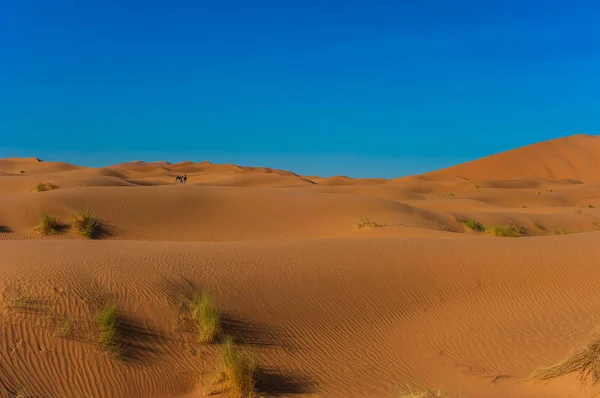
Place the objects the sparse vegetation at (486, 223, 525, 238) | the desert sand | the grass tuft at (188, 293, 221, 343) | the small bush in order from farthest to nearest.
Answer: the sparse vegetation at (486, 223, 525, 238) → the grass tuft at (188, 293, 221, 343) → the desert sand → the small bush

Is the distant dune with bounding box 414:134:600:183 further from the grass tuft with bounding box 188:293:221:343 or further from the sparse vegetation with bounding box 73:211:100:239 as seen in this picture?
the grass tuft with bounding box 188:293:221:343

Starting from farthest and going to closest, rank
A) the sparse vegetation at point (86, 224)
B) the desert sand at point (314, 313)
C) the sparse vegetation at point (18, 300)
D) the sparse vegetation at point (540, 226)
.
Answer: the sparse vegetation at point (540, 226) < the sparse vegetation at point (86, 224) < the sparse vegetation at point (18, 300) < the desert sand at point (314, 313)

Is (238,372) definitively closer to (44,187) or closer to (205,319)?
(205,319)

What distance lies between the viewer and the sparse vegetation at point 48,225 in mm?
17145

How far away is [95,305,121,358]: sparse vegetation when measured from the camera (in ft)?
21.8

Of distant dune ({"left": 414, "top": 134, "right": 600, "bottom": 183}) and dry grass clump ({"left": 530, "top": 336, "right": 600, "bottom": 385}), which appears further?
distant dune ({"left": 414, "top": 134, "right": 600, "bottom": 183})

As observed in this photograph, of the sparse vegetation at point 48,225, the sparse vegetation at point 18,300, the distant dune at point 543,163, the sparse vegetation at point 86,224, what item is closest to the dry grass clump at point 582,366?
the sparse vegetation at point 18,300

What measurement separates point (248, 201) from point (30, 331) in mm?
17547

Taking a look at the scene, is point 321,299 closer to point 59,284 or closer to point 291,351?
point 291,351

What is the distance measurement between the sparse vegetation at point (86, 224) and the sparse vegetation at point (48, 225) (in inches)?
23.5

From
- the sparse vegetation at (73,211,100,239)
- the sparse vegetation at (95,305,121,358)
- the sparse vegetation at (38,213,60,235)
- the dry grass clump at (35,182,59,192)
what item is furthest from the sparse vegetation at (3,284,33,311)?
the dry grass clump at (35,182,59,192)

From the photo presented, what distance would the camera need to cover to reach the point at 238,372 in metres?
6.32

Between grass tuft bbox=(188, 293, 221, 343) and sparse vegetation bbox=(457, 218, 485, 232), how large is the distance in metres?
19.1

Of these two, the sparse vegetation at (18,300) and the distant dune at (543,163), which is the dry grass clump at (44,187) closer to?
the sparse vegetation at (18,300)
